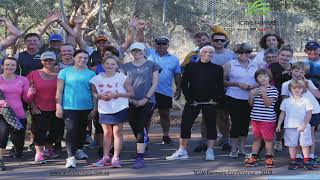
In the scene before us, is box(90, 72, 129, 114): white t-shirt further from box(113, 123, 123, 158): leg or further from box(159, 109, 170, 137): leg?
box(159, 109, 170, 137): leg

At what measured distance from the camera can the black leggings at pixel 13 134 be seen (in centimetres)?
693

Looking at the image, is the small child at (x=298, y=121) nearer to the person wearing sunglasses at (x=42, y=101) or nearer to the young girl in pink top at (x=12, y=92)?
the person wearing sunglasses at (x=42, y=101)

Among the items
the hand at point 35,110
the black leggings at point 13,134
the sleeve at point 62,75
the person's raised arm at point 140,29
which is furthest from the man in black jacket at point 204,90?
the black leggings at point 13,134

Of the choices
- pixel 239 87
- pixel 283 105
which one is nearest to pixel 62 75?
pixel 239 87

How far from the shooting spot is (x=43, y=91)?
24.0ft

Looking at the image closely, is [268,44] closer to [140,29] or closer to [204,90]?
[204,90]

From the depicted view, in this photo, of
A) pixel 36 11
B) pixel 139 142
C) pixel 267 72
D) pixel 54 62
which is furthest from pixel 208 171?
pixel 36 11

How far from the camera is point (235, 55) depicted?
805cm

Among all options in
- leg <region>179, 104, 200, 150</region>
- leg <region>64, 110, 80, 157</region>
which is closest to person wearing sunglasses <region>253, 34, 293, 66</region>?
leg <region>179, 104, 200, 150</region>

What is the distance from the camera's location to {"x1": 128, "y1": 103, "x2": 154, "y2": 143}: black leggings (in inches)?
280

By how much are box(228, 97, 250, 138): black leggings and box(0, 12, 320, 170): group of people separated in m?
0.02

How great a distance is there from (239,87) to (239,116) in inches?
17.7

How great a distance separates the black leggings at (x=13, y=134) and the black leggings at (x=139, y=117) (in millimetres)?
1667

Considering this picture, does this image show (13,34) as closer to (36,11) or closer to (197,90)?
(197,90)
